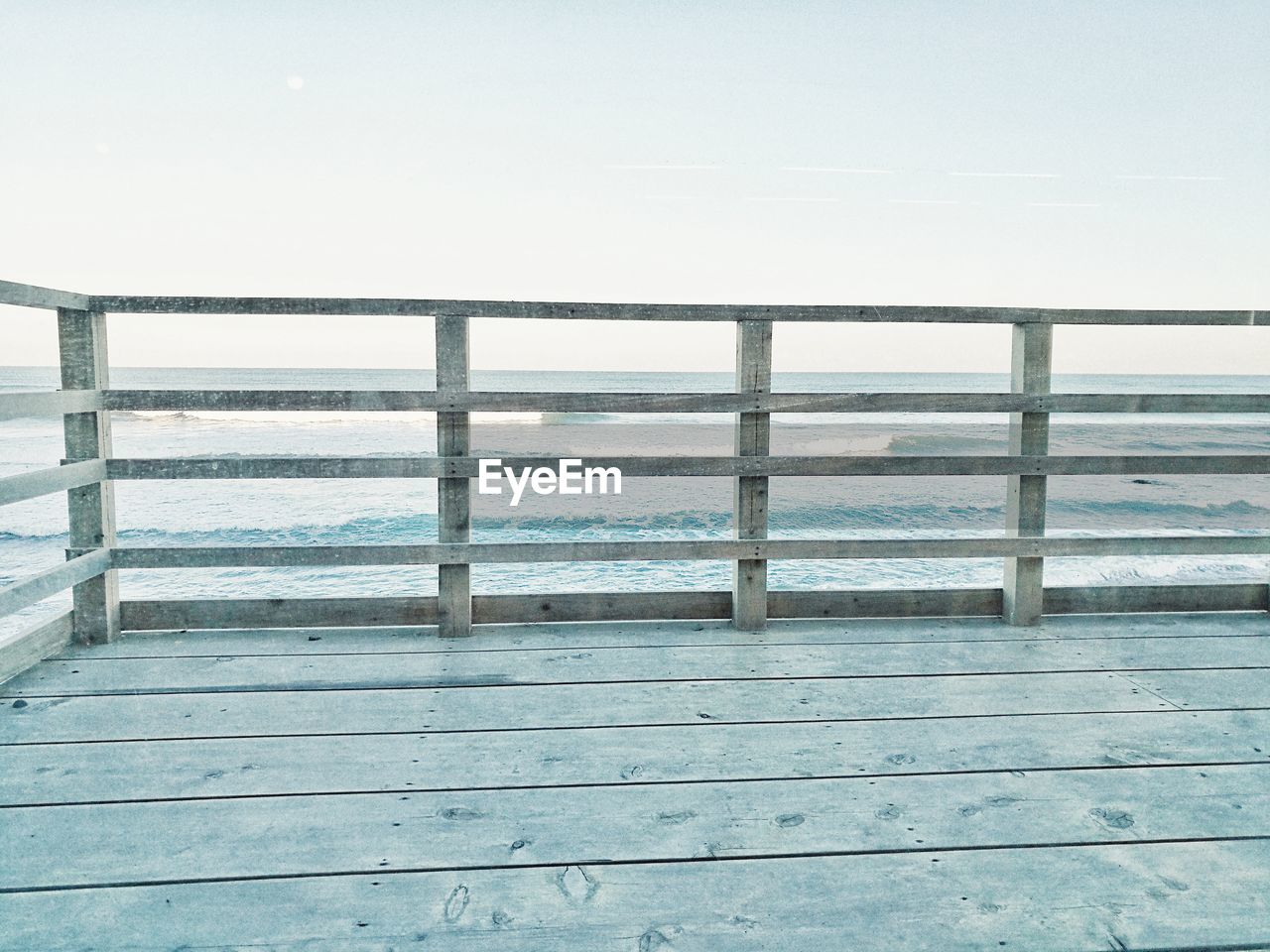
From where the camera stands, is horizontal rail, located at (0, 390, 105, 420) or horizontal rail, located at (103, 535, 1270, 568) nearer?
horizontal rail, located at (0, 390, 105, 420)

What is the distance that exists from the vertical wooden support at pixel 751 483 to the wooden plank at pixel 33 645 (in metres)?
2.04

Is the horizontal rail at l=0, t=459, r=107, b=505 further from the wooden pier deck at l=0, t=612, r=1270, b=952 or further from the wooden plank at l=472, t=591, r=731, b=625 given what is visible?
the wooden plank at l=472, t=591, r=731, b=625

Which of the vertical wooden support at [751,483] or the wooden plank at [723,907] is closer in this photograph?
the wooden plank at [723,907]

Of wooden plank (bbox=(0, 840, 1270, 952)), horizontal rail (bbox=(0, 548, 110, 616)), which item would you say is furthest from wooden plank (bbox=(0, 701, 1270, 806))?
horizontal rail (bbox=(0, 548, 110, 616))

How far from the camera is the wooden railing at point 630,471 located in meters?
2.67

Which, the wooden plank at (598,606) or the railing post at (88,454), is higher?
the railing post at (88,454)

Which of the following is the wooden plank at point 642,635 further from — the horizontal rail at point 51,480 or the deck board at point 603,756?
the deck board at point 603,756

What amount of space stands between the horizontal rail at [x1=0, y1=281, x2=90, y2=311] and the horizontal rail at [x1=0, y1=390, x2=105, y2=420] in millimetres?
232

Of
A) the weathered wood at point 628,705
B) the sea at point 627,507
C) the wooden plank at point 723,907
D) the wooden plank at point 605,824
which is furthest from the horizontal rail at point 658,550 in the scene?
the wooden plank at point 723,907

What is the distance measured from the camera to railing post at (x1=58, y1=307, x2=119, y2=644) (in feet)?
8.61

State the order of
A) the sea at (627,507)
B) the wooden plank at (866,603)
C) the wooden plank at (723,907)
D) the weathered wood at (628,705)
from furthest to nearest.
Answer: the sea at (627,507) < the wooden plank at (866,603) < the weathered wood at (628,705) < the wooden plank at (723,907)

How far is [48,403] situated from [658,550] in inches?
68.3

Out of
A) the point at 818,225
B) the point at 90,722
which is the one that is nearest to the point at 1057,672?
the point at 90,722

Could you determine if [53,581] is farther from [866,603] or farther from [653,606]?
[866,603]
